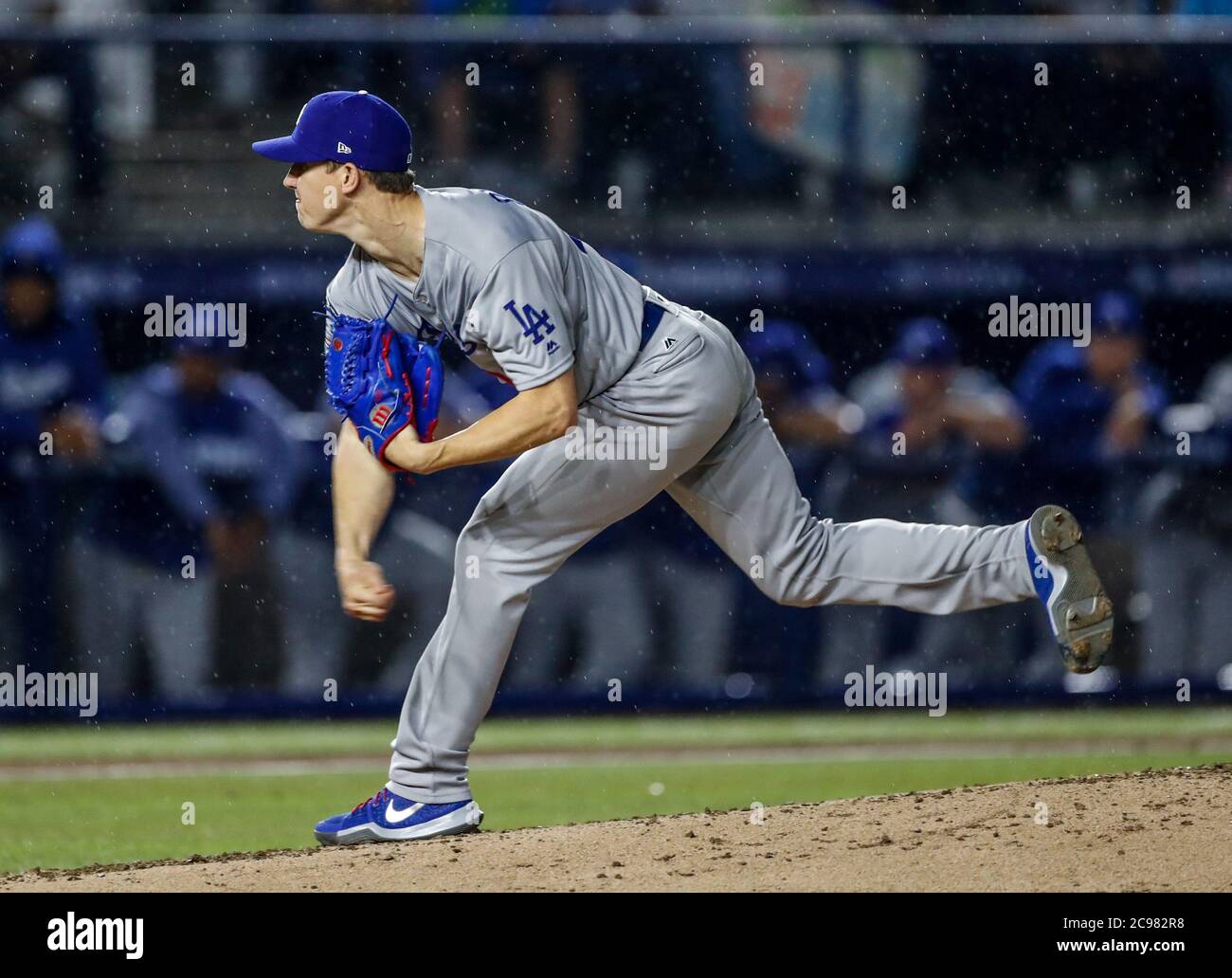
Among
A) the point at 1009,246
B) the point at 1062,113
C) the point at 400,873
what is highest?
the point at 1062,113

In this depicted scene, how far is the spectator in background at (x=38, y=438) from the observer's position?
26.7 ft

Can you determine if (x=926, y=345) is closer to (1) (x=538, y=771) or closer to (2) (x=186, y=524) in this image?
(1) (x=538, y=771)

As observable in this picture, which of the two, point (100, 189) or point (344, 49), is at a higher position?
point (344, 49)

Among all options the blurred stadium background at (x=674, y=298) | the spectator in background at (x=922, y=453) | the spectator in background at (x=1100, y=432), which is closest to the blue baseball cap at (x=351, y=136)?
the blurred stadium background at (x=674, y=298)

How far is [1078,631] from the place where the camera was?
5.29 m

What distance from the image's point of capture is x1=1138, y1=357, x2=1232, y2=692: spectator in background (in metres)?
8.41

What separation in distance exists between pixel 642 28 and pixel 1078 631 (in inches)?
166

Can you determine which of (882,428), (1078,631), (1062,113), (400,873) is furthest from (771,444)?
(1062,113)

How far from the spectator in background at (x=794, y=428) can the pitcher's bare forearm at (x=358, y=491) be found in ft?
11.3

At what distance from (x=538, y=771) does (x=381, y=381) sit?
3.19 meters

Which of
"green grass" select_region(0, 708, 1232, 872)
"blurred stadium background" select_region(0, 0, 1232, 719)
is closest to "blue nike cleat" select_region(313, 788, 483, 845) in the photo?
"green grass" select_region(0, 708, 1232, 872)

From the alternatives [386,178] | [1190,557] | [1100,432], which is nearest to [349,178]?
[386,178]

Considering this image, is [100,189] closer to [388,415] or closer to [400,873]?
[388,415]

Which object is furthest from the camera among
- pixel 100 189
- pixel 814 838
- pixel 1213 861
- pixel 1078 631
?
pixel 100 189
